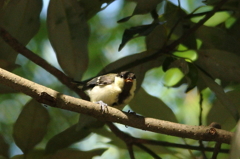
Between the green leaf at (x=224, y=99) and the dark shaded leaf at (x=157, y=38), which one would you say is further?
the dark shaded leaf at (x=157, y=38)

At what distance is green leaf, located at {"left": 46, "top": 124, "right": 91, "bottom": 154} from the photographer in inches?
41.1

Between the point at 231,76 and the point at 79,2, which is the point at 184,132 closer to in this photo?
the point at 231,76

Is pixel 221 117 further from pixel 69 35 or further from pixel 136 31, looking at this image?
pixel 69 35

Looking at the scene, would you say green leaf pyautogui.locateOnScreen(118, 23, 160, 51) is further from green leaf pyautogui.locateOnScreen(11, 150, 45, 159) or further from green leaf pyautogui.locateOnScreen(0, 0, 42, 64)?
green leaf pyautogui.locateOnScreen(11, 150, 45, 159)

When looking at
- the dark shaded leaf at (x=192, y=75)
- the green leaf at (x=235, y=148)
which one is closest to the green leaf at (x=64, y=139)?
the dark shaded leaf at (x=192, y=75)

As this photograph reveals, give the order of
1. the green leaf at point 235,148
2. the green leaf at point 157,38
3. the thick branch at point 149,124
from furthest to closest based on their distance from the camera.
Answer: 1. the green leaf at point 157,38
2. the thick branch at point 149,124
3. the green leaf at point 235,148

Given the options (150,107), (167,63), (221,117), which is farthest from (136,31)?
(221,117)

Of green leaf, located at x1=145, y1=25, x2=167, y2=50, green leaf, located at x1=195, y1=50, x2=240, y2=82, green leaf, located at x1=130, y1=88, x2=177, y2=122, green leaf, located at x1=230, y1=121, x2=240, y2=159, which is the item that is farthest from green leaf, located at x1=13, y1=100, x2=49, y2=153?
green leaf, located at x1=230, y1=121, x2=240, y2=159

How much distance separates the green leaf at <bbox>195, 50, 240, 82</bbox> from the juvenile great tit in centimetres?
22

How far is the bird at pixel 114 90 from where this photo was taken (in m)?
1.00

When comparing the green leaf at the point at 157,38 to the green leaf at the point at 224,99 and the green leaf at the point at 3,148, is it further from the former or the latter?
the green leaf at the point at 3,148

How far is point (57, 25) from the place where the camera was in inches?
41.5

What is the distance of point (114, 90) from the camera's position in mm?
1011

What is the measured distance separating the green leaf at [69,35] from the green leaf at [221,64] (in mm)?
352
